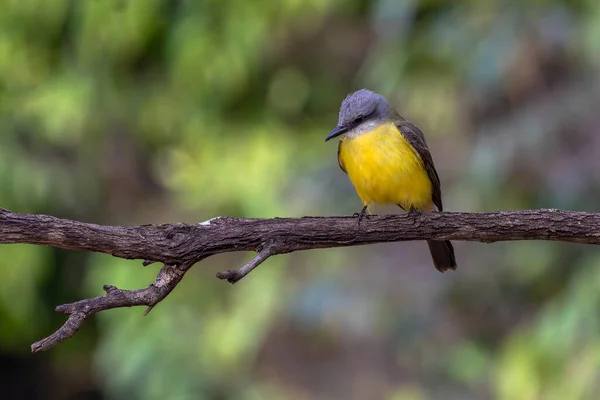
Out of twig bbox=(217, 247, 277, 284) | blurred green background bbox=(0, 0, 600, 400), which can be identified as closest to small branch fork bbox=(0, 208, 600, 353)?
twig bbox=(217, 247, 277, 284)

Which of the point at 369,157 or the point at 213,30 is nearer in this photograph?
the point at 369,157

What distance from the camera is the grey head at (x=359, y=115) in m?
4.84

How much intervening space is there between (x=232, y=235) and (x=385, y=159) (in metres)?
1.47

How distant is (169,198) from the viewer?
930 cm

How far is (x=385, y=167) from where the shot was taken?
15.3 ft

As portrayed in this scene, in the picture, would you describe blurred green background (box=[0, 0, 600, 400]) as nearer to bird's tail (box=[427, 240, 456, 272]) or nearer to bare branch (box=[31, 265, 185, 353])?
bird's tail (box=[427, 240, 456, 272])

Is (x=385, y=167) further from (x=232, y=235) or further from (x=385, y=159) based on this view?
(x=232, y=235)

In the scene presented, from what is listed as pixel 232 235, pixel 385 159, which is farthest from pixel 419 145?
pixel 232 235

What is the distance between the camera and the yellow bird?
4.67 metres

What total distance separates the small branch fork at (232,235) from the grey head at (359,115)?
1020mm

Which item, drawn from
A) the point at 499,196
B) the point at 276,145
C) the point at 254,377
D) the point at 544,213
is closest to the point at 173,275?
the point at 544,213

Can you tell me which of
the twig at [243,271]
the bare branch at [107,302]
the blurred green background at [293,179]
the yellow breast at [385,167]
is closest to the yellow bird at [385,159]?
the yellow breast at [385,167]

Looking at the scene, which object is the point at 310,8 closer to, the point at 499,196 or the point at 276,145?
the point at 276,145

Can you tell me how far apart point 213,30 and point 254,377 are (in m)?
3.32
